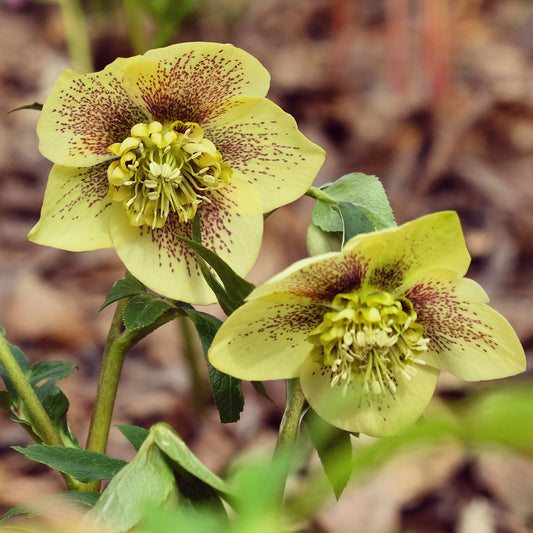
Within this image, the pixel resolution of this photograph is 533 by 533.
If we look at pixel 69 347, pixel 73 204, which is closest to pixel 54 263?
pixel 69 347

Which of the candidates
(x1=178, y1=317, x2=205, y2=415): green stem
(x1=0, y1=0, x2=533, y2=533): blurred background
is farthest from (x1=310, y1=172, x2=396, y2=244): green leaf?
(x1=178, y1=317, x2=205, y2=415): green stem

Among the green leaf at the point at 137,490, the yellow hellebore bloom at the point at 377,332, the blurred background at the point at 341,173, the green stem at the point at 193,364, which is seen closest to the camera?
the green leaf at the point at 137,490

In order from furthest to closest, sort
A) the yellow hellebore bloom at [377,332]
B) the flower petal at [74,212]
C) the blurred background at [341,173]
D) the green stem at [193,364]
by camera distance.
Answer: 1. the green stem at [193,364]
2. the blurred background at [341,173]
3. the flower petal at [74,212]
4. the yellow hellebore bloom at [377,332]

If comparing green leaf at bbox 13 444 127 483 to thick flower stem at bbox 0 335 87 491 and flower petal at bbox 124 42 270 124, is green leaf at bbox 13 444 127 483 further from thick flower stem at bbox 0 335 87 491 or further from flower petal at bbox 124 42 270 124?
flower petal at bbox 124 42 270 124

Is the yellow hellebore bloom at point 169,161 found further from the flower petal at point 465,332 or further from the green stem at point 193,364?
the green stem at point 193,364

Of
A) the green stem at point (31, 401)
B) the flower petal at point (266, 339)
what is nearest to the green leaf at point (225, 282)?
the flower petal at point (266, 339)

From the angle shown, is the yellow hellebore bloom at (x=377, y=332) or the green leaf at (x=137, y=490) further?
the yellow hellebore bloom at (x=377, y=332)
